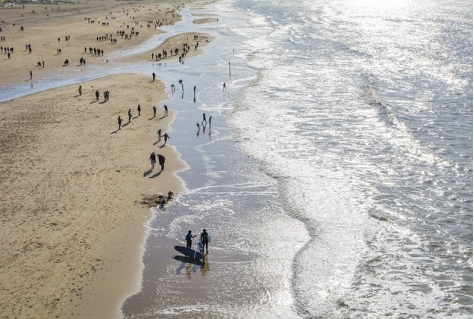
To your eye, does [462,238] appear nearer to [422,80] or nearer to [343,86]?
[343,86]

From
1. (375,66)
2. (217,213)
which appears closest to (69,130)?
(217,213)

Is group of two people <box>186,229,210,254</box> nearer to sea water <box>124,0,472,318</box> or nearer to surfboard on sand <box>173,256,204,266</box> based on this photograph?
sea water <box>124,0,472,318</box>

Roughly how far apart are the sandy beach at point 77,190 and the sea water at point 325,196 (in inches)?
48.2

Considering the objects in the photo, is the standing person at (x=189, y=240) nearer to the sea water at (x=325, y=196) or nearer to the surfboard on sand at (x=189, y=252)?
the surfboard on sand at (x=189, y=252)

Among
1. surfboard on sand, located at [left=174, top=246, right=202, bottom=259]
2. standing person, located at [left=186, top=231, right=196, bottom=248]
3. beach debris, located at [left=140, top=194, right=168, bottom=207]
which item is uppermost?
standing person, located at [left=186, top=231, right=196, bottom=248]

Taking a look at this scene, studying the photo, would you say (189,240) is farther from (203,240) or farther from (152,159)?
(152,159)

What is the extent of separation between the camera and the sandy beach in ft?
55.1

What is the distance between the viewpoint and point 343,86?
4775 centimetres

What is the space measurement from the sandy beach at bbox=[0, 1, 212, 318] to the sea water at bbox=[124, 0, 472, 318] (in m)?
1.22

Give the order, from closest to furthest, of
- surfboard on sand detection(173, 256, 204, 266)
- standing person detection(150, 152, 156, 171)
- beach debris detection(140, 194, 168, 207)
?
1. surfboard on sand detection(173, 256, 204, 266)
2. beach debris detection(140, 194, 168, 207)
3. standing person detection(150, 152, 156, 171)

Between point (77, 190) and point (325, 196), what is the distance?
1134cm

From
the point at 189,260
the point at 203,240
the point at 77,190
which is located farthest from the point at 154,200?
the point at 189,260

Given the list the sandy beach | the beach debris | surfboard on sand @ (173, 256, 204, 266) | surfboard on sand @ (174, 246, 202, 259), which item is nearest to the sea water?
surfboard on sand @ (173, 256, 204, 266)

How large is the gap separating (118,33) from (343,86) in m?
48.7
